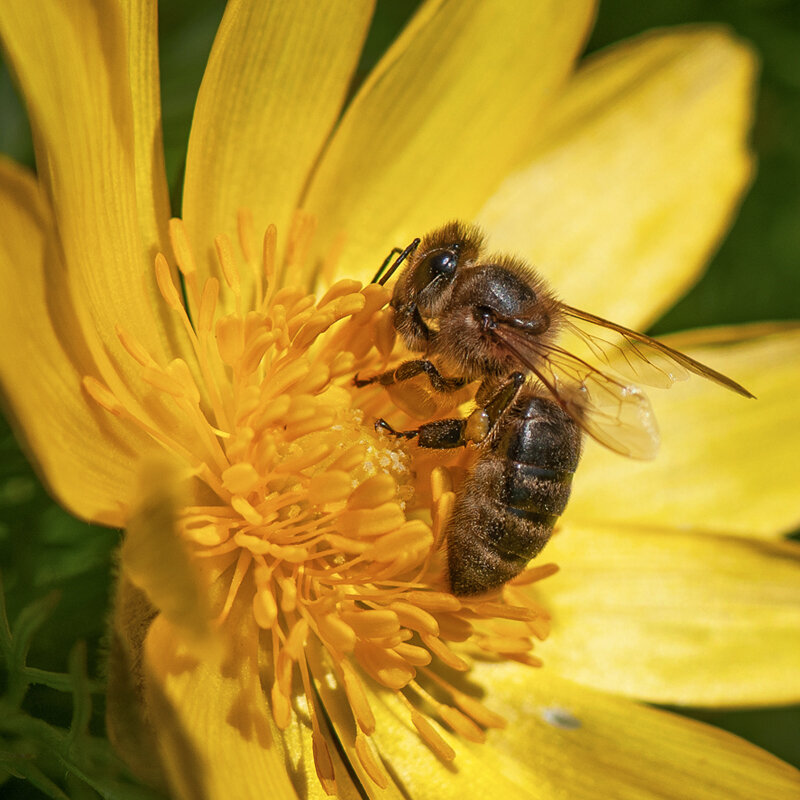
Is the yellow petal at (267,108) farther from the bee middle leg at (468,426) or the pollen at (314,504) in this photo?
the bee middle leg at (468,426)

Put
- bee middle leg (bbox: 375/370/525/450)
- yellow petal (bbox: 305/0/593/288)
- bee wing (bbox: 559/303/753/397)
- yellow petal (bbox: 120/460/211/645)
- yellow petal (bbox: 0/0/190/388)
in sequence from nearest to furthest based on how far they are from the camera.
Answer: yellow petal (bbox: 120/460/211/645) → yellow petal (bbox: 0/0/190/388) → bee middle leg (bbox: 375/370/525/450) → bee wing (bbox: 559/303/753/397) → yellow petal (bbox: 305/0/593/288)

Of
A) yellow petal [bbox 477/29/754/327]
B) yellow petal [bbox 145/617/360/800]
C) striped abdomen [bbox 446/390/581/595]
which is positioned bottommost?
yellow petal [bbox 145/617/360/800]

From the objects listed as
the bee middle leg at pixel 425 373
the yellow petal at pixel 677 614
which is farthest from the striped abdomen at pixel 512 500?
the yellow petal at pixel 677 614

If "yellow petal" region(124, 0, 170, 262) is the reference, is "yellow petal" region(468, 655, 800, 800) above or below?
below

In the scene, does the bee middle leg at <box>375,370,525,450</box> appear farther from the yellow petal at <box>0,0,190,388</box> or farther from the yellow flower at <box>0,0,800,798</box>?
the yellow petal at <box>0,0,190,388</box>

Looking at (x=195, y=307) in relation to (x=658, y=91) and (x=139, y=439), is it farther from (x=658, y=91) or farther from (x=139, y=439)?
(x=658, y=91)

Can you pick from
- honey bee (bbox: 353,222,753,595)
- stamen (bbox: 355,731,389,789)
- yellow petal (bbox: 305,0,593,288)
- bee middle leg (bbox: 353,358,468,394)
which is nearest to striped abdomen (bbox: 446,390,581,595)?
honey bee (bbox: 353,222,753,595)

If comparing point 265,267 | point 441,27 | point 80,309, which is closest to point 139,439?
point 80,309

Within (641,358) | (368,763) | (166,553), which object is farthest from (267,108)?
(368,763)
